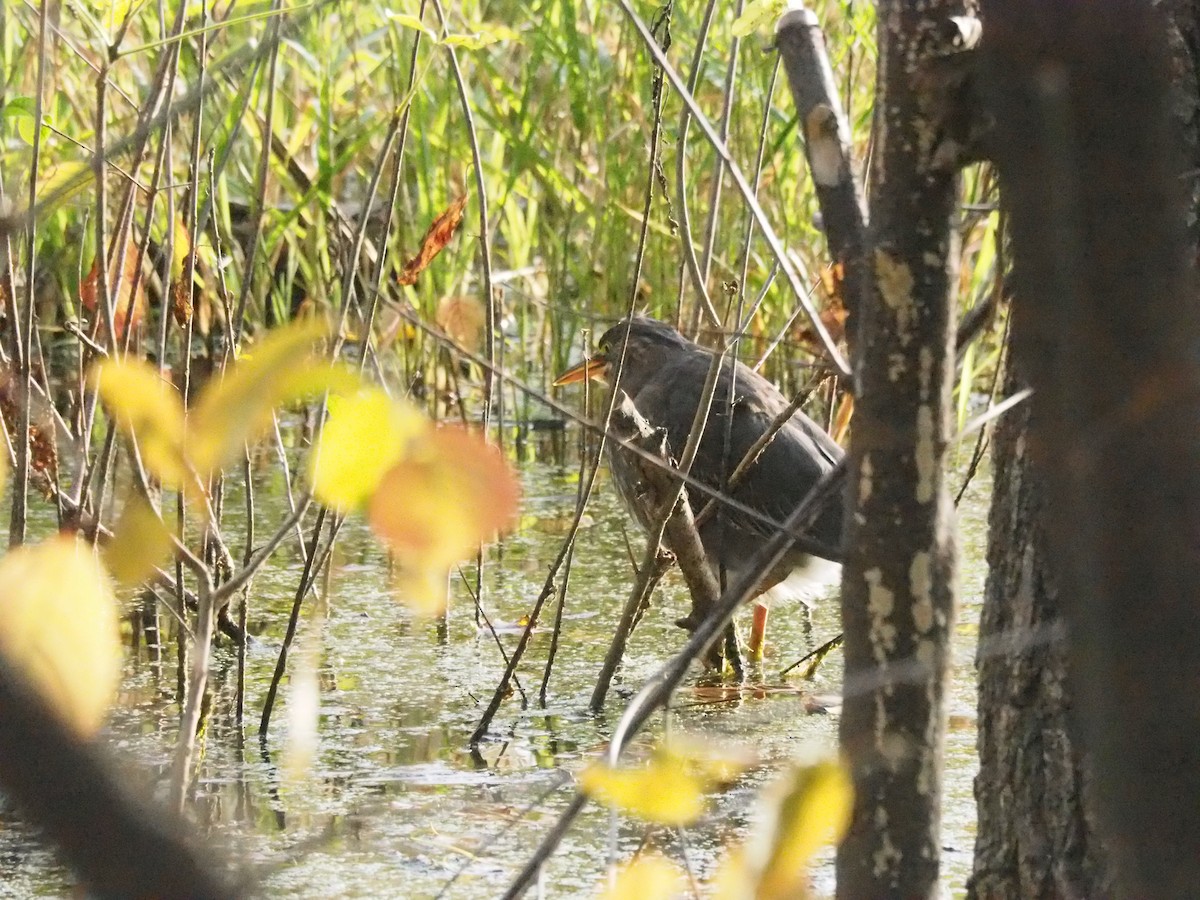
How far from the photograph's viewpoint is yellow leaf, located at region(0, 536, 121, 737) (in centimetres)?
93

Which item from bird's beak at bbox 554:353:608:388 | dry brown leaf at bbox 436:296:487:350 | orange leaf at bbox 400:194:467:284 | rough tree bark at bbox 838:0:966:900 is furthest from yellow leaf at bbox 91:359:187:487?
bird's beak at bbox 554:353:608:388

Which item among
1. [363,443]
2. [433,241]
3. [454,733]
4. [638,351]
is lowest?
[454,733]

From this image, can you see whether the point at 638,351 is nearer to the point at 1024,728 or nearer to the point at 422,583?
the point at 1024,728

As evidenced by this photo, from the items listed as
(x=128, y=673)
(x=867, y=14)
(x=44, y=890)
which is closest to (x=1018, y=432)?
(x=44, y=890)

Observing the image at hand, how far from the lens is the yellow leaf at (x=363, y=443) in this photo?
0.96 metres

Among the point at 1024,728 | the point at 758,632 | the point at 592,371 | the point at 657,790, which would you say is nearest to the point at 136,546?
the point at 657,790

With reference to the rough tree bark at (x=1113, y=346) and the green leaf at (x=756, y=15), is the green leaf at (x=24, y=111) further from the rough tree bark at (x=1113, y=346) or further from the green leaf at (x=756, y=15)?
the rough tree bark at (x=1113, y=346)

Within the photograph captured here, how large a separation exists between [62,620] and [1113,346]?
0.57 m

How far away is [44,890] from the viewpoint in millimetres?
2418

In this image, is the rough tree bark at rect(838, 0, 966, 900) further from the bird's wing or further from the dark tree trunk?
the bird's wing

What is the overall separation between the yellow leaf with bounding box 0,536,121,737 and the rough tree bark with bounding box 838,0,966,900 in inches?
19.0

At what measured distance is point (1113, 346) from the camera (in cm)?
77

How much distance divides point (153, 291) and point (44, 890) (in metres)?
4.03

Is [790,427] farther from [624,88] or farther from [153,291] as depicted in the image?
[153,291]
